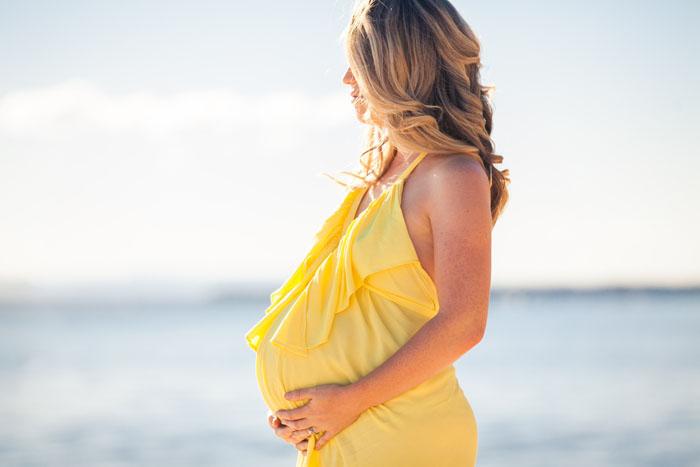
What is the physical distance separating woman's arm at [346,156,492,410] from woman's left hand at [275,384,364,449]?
20mm

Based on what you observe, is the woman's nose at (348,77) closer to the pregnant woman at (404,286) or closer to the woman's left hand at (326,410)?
the pregnant woman at (404,286)

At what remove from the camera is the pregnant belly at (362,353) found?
2.26 meters

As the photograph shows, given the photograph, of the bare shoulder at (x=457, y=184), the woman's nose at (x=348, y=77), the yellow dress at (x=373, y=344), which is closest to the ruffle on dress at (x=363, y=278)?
the yellow dress at (x=373, y=344)

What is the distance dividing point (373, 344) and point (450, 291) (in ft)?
0.83

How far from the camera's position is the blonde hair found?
2299 millimetres

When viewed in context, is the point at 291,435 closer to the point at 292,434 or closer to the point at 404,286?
the point at 292,434

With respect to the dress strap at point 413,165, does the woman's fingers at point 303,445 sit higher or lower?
lower

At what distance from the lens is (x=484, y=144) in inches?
94.5

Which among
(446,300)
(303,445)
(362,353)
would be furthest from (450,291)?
(303,445)

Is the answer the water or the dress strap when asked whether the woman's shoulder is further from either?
the water

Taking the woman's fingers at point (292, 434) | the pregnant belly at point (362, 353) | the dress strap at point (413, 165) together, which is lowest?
the woman's fingers at point (292, 434)

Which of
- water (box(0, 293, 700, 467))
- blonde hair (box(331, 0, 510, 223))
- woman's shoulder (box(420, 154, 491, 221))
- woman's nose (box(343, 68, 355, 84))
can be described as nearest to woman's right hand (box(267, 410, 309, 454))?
woman's shoulder (box(420, 154, 491, 221))

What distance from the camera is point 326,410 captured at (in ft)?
7.32

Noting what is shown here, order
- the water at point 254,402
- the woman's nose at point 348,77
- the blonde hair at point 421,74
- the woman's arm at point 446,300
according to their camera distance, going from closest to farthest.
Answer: the woman's arm at point 446,300 < the blonde hair at point 421,74 < the woman's nose at point 348,77 < the water at point 254,402
